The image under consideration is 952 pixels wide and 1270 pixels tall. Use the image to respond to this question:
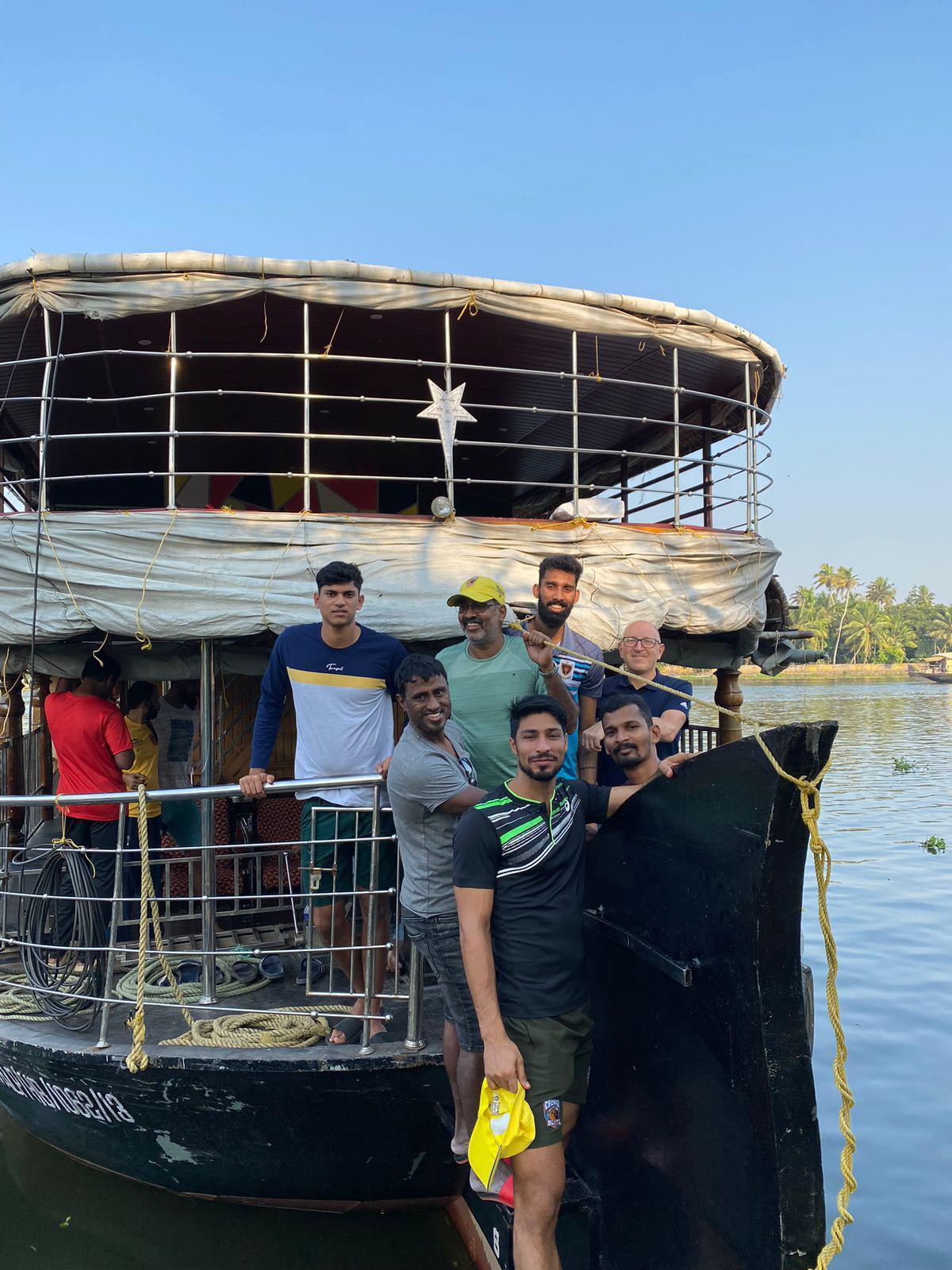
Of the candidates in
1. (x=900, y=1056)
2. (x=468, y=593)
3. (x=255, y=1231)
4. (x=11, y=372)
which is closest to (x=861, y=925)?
(x=900, y=1056)

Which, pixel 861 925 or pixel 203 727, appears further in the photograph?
pixel 861 925

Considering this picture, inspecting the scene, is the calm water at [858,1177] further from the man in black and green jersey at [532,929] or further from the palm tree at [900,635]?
the palm tree at [900,635]

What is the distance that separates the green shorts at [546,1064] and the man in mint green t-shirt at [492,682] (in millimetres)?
1181

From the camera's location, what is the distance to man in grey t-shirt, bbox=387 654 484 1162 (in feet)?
11.0

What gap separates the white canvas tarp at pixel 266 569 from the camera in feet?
18.5

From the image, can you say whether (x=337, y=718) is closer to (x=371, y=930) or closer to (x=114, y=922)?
(x=371, y=930)

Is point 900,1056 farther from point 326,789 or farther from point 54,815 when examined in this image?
point 54,815

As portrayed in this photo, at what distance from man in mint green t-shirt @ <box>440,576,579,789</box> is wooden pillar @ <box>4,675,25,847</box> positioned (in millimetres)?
3912

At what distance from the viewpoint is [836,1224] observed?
2.53 metres

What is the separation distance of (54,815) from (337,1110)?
3.60 metres

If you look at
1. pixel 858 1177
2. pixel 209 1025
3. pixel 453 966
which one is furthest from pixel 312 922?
pixel 858 1177

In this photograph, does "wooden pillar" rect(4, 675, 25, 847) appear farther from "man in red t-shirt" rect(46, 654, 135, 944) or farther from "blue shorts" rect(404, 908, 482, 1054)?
"blue shorts" rect(404, 908, 482, 1054)

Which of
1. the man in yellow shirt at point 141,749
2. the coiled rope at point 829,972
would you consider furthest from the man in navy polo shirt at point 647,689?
the man in yellow shirt at point 141,749

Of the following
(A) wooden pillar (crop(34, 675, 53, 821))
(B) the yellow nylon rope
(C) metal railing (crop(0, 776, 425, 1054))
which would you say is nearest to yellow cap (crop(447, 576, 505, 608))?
(C) metal railing (crop(0, 776, 425, 1054))
